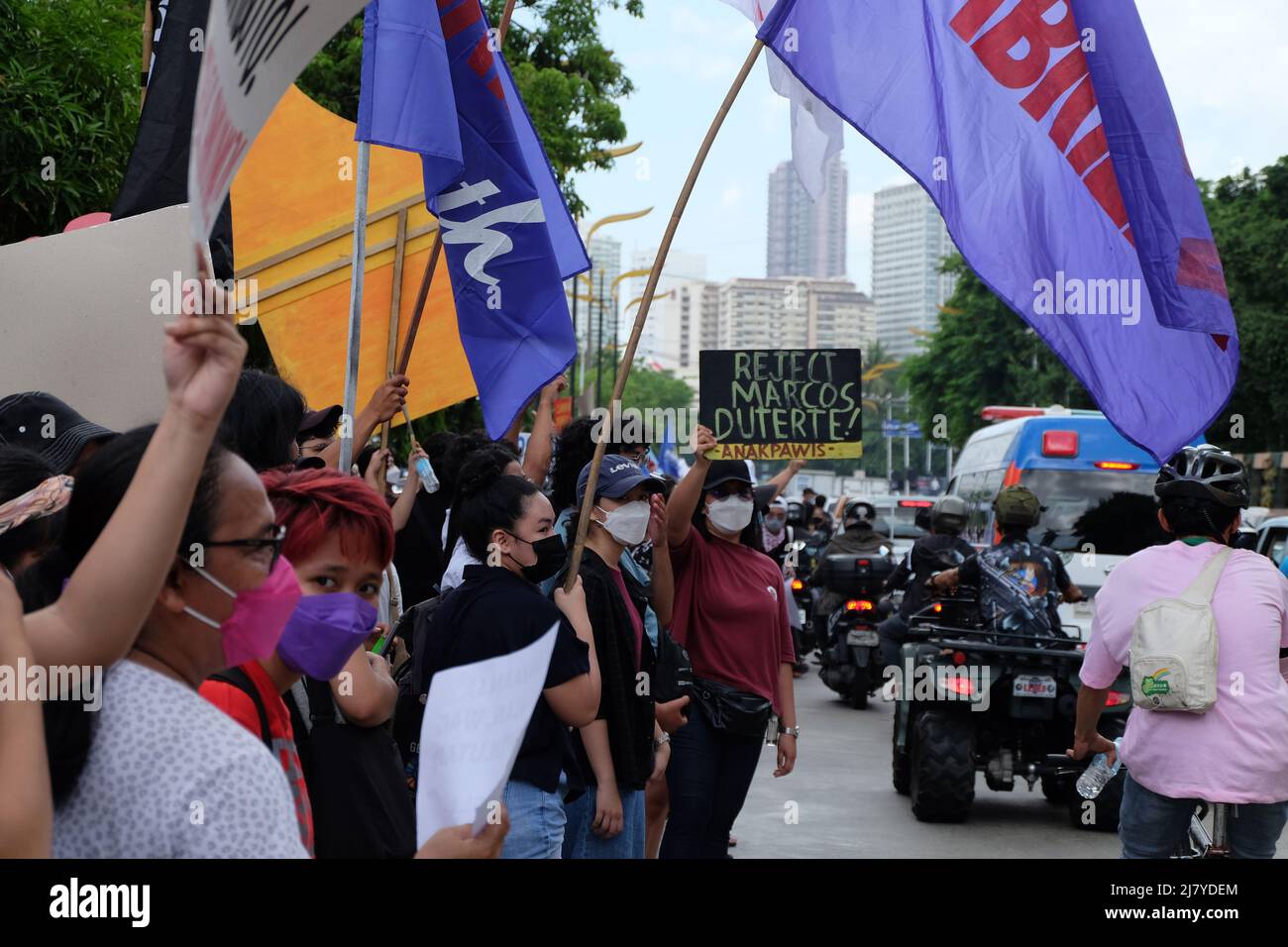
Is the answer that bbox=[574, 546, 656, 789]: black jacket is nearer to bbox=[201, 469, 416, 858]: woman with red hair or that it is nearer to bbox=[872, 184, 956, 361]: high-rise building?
bbox=[201, 469, 416, 858]: woman with red hair

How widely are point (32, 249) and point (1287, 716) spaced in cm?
422

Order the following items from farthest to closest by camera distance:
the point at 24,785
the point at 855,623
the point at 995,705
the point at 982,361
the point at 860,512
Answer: the point at 982,361, the point at 860,512, the point at 855,623, the point at 995,705, the point at 24,785

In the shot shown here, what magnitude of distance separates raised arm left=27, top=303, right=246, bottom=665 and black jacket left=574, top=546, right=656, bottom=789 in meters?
2.99

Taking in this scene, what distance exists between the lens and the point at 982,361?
45.4 meters

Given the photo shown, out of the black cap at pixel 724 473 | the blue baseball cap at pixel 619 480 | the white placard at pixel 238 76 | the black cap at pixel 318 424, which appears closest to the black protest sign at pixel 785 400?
the black cap at pixel 724 473

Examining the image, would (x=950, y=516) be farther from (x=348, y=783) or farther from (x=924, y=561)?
(x=348, y=783)

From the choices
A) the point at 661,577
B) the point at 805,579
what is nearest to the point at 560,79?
the point at 805,579

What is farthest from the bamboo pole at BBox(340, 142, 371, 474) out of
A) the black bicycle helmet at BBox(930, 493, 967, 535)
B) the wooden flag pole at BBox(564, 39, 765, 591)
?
the black bicycle helmet at BBox(930, 493, 967, 535)

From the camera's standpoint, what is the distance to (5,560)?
3.12 meters

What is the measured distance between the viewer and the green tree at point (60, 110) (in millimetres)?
9273

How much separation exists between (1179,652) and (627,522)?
1.80 metres

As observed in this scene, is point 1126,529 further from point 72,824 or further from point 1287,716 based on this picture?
point 72,824

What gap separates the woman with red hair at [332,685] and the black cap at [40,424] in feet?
3.38
